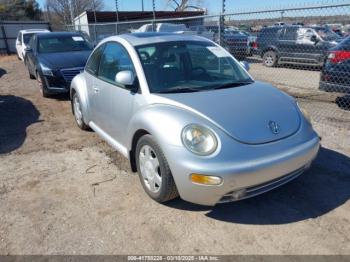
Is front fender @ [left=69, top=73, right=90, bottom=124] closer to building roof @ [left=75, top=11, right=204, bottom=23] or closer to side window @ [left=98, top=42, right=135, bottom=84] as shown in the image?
side window @ [left=98, top=42, right=135, bottom=84]

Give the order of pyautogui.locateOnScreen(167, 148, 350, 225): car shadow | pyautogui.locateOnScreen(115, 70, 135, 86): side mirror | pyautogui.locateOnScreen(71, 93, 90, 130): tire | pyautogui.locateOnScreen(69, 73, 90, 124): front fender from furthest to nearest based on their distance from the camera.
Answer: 1. pyautogui.locateOnScreen(71, 93, 90, 130): tire
2. pyautogui.locateOnScreen(69, 73, 90, 124): front fender
3. pyautogui.locateOnScreen(115, 70, 135, 86): side mirror
4. pyautogui.locateOnScreen(167, 148, 350, 225): car shadow

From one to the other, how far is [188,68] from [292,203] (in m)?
1.87

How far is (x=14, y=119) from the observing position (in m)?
6.77

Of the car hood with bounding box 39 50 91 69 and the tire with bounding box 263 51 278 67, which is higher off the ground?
the car hood with bounding box 39 50 91 69

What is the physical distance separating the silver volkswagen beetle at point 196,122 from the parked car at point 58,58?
3698mm

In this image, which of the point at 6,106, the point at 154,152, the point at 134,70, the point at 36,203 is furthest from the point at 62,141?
the point at 6,106

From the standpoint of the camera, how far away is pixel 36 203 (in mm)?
3645

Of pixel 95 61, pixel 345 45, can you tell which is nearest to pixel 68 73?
pixel 95 61

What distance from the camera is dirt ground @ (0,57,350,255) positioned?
2.91 meters

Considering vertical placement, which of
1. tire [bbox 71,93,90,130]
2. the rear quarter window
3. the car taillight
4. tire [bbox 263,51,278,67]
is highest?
the rear quarter window

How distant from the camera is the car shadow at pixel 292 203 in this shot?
3.25 m

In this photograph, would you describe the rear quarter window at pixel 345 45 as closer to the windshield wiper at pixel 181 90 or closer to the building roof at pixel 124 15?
the windshield wiper at pixel 181 90

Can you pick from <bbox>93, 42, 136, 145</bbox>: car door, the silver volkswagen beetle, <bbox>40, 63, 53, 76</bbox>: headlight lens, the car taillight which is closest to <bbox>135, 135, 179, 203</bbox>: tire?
the silver volkswagen beetle

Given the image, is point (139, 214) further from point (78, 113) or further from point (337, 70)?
point (337, 70)
